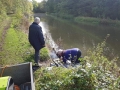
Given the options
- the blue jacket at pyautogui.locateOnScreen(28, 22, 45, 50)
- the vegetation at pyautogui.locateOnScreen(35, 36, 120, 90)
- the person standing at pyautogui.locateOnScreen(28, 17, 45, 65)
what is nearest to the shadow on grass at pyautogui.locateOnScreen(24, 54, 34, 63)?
the person standing at pyautogui.locateOnScreen(28, 17, 45, 65)

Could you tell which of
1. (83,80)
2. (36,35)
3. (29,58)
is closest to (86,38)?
(29,58)

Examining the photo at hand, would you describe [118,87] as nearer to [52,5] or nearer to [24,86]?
[24,86]

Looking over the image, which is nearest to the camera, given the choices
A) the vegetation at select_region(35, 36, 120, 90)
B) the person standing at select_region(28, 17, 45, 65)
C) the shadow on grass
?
the vegetation at select_region(35, 36, 120, 90)

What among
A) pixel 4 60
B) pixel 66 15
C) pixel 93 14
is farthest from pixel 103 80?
pixel 66 15

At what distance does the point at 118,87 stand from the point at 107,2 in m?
39.7

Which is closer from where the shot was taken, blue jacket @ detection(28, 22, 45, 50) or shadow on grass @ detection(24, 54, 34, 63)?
blue jacket @ detection(28, 22, 45, 50)

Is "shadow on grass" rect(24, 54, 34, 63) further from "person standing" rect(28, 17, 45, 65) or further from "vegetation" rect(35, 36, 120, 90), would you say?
"vegetation" rect(35, 36, 120, 90)

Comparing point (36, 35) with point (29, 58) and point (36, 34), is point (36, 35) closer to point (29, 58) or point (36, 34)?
point (36, 34)

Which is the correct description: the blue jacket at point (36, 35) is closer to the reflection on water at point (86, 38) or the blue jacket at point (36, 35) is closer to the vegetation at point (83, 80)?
the vegetation at point (83, 80)

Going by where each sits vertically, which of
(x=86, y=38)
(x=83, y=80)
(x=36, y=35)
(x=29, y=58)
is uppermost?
(x=36, y=35)

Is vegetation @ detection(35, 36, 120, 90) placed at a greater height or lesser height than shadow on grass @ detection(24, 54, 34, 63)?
greater

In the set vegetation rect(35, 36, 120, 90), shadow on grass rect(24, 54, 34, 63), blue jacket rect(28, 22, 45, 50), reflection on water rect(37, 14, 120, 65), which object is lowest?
reflection on water rect(37, 14, 120, 65)

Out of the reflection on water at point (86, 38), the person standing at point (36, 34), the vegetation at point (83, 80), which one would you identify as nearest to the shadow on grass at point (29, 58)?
the person standing at point (36, 34)

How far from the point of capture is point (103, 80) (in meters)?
4.63
